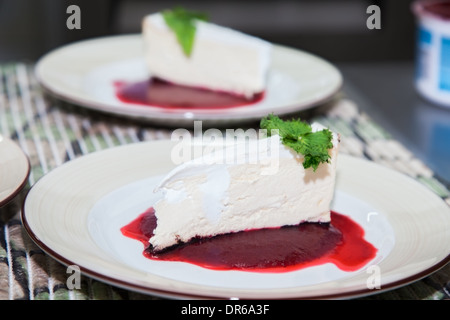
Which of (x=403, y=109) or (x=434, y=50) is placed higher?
(x=434, y=50)

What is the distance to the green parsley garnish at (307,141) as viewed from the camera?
119cm

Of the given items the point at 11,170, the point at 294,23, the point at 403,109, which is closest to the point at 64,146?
the point at 11,170

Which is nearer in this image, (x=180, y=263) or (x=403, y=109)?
(x=180, y=263)

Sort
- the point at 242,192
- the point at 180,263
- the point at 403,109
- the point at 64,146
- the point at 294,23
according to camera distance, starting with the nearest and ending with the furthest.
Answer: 1. the point at 180,263
2. the point at 242,192
3. the point at 64,146
4. the point at 403,109
5. the point at 294,23

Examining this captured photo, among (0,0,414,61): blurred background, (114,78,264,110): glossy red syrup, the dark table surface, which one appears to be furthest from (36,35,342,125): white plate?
(0,0,414,61): blurred background

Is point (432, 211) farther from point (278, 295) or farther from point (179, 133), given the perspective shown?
point (179, 133)

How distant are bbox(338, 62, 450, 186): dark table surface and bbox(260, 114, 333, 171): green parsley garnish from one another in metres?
0.45

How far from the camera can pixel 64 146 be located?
5.47 ft

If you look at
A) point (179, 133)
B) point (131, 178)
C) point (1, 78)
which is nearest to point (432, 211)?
point (131, 178)

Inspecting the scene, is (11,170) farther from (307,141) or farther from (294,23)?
(294,23)

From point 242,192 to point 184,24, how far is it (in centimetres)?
92

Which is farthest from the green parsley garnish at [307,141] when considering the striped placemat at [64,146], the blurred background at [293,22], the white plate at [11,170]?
the blurred background at [293,22]

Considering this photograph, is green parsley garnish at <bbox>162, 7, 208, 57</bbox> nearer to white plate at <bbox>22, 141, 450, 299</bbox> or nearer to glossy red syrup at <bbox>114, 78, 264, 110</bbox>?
glossy red syrup at <bbox>114, 78, 264, 110</bbox>

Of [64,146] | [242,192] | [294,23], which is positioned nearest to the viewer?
[242,192]
